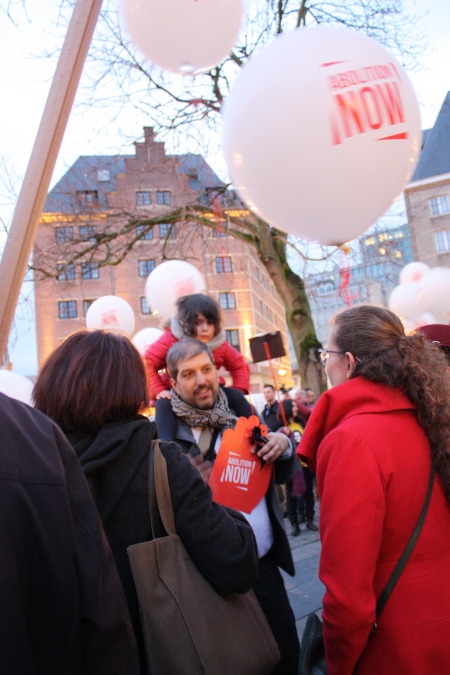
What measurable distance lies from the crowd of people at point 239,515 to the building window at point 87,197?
968 cm

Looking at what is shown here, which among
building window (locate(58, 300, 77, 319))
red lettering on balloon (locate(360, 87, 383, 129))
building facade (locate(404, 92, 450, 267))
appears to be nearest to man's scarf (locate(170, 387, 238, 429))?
red lettering on balloon (locate(360, 87, 383, 129))

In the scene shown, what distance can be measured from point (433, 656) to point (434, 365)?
0.83 meters

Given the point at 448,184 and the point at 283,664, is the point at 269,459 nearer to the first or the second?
the point at 283,664

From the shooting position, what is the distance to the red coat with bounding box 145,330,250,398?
328 cm

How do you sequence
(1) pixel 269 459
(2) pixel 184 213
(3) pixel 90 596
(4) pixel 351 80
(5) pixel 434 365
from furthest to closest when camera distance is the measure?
(2) pixel 184 213 < (4) pixel 351 80 < (1) pixel 269 459 < (5) pixel 434 365 < (3) pixel 90 596

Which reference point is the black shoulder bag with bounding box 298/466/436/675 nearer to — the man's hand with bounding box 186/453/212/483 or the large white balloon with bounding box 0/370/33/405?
the man's hand with bounding box 186/453/212/483

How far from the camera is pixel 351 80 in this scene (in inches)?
107

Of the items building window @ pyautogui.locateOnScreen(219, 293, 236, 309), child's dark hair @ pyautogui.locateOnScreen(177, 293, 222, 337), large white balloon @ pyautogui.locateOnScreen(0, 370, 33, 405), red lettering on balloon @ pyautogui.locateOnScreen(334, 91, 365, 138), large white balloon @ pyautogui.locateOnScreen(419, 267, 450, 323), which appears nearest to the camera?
red lettering on balloon @ pyautogui.locateOnScreen(334, 91, 365, 138)

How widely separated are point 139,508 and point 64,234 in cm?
992

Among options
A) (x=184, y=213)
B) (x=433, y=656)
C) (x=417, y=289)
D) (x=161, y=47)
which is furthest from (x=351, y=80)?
(x=184, y=213)

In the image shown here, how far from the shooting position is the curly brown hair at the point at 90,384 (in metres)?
1.50

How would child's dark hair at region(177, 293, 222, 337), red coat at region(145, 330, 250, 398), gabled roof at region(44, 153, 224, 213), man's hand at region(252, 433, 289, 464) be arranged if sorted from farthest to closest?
gabled roof at region(44, 153, 224, 213) < red coat at region(145, 330, 250, 398) < child's dark hair at region(177, 293, 222, 337) < man's hand at region(252, 433, 289, 464)

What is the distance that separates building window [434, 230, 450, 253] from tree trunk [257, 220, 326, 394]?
2229 centimetres

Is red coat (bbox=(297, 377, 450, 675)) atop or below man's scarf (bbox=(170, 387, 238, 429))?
below
